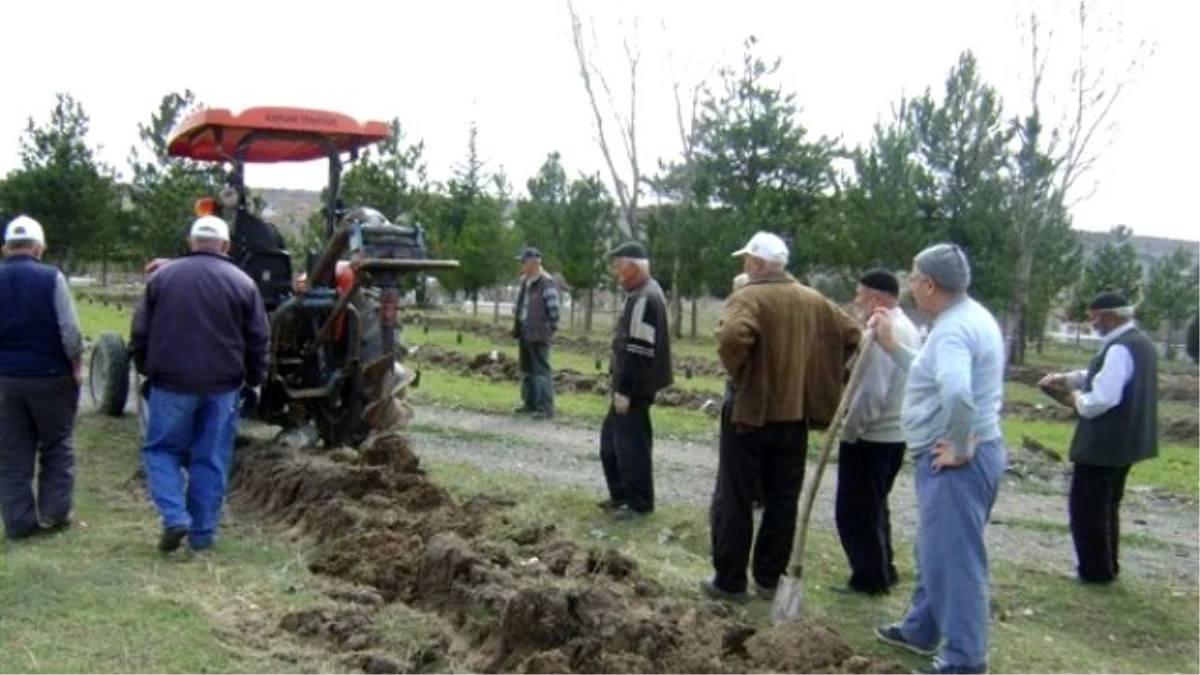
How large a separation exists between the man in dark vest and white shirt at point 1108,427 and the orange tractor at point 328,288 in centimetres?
440

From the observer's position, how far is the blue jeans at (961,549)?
211 inches

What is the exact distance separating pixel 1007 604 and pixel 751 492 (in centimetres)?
170

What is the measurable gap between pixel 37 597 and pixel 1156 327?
51.7 m

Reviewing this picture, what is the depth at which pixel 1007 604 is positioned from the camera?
7.05m

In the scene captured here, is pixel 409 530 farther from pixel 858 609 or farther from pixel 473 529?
pixel 858 609

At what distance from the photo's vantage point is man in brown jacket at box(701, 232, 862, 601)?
6.45 m

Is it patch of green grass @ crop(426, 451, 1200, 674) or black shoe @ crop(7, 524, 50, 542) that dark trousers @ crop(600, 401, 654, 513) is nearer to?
patch of green grass @ crop(426, 451, 1200, 674)

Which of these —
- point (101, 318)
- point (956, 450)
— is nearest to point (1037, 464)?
point (956, 450)

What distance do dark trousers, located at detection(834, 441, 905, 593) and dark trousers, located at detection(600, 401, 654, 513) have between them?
187 cm

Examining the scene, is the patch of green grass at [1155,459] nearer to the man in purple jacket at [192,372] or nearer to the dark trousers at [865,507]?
the dark trousers at [865,507]

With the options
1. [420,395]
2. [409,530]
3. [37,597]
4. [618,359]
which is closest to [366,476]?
[409,530]

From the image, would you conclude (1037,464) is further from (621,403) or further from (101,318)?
(101,318)

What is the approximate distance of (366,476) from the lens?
823 cm

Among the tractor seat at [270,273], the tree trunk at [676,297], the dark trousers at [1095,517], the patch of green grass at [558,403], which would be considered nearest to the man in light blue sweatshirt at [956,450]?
the dark trousers at [1095,517]
